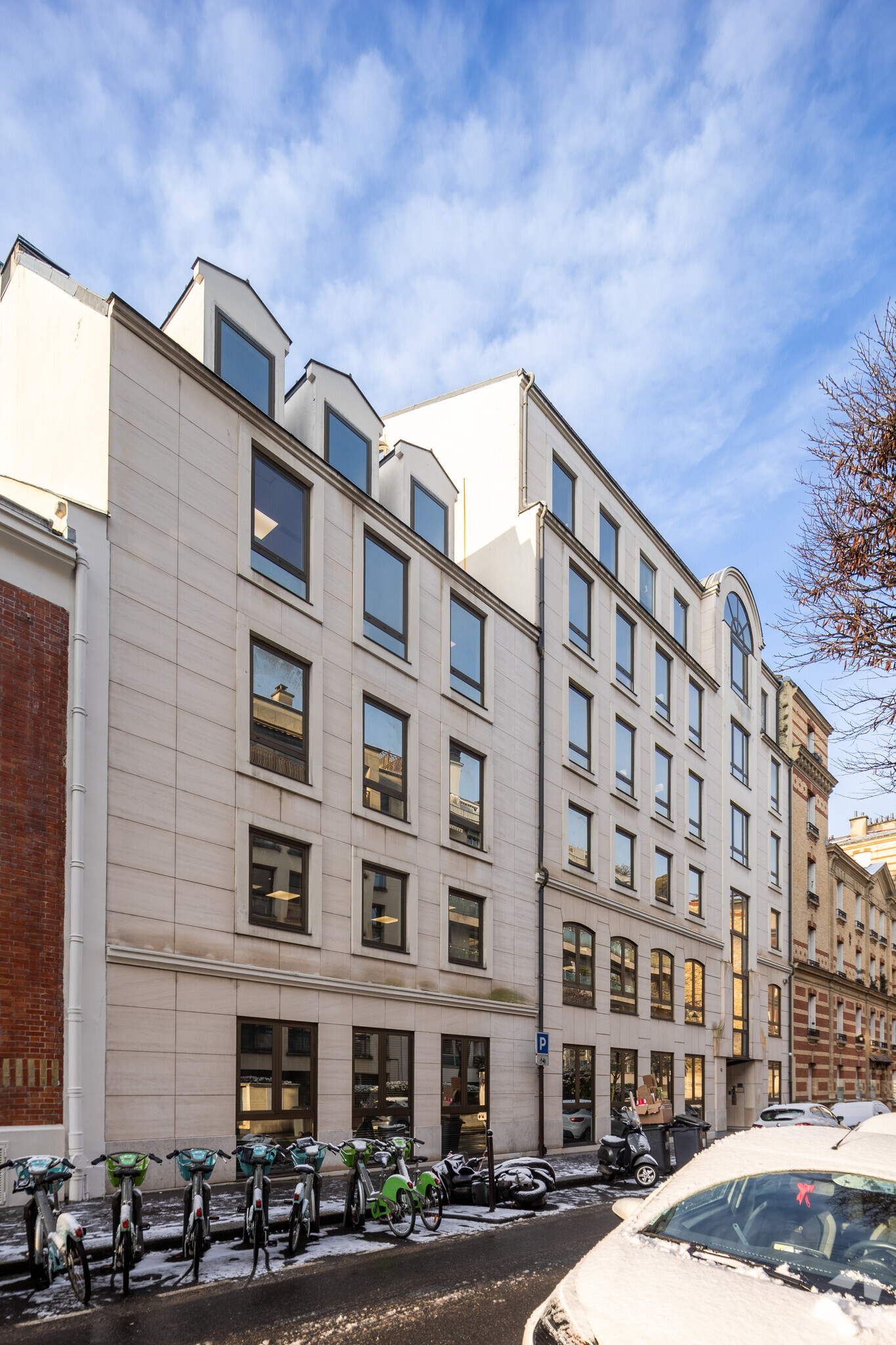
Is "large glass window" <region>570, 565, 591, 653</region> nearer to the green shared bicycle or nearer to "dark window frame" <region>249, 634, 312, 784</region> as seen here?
"dark window frame" <region>249, 634, 312, 784</region>

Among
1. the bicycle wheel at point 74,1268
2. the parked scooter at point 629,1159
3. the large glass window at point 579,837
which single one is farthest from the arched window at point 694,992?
the bicycle wheel at point 74,1268

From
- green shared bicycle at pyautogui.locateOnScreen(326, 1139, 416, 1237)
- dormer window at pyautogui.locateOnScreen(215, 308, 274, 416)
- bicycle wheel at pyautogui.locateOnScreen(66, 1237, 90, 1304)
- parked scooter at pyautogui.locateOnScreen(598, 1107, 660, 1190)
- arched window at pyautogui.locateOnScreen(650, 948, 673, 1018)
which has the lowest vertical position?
parked scooter at pyautogui.locateOnScreen(598, 1107, 660, 1190)

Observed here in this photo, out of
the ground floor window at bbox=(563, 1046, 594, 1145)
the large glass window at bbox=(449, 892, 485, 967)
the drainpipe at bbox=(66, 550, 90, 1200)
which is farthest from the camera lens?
the ground floor window at bbox=(563, 1046, 594, 1145)

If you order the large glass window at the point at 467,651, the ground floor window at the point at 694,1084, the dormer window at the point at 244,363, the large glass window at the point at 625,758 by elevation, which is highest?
the dormer window at the point at 244,363

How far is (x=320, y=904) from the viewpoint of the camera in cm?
1755

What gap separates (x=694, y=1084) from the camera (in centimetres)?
3259

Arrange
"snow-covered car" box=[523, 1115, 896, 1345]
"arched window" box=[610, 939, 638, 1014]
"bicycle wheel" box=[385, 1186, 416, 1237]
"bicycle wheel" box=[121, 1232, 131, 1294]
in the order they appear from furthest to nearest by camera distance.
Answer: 1. "arched window" box=[610, 939, 638, 1014]
2. "bicycle wheel" box=[385, 1186, 416, 1237]
3. "bicycle wheel" box=[121, 1232, 131, 1294]
4. "snow-covered car" box=[523, 1115, 896, 1345]

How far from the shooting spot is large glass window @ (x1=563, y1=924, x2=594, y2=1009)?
2520 cm

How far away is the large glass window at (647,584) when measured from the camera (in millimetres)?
32672

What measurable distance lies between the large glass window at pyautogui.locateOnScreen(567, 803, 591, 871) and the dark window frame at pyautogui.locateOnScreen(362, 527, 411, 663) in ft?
25.6

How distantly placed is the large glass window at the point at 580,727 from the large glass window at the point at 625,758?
1.79 meters

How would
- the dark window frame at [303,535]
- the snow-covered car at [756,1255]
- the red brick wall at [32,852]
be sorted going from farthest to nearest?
1. the dark window frame at [303,535]
2. the red brick wall at [32,852]
3. the snow-covered car at [756,1255]

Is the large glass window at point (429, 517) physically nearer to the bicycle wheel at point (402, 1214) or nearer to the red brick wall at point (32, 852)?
the red brick wall at point (32, 852)

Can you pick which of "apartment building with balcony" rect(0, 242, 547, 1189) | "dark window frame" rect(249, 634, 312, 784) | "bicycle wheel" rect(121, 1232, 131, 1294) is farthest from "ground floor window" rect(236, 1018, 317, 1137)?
"bicycle wheel" rect(121, 1232, 131, 1294)
